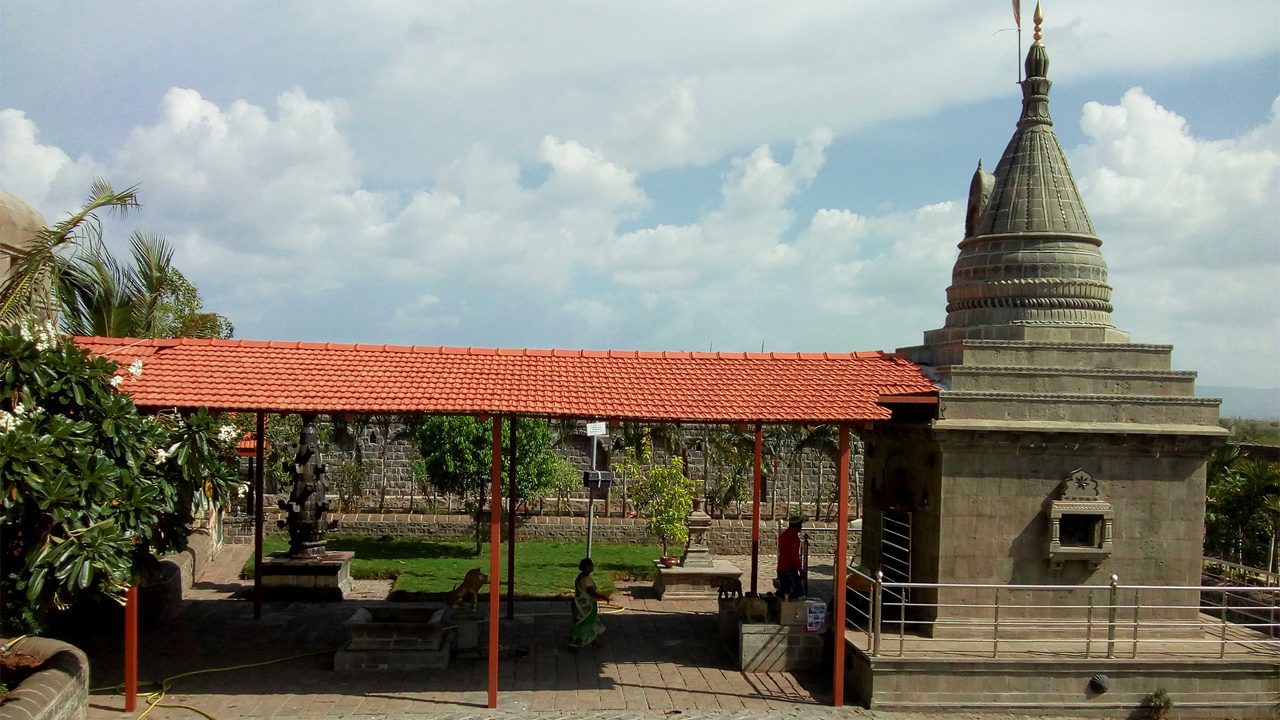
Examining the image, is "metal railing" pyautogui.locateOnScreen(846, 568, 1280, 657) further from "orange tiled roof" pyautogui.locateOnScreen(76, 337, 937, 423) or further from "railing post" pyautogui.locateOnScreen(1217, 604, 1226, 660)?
"orange tiled roof" pyautogui.locateOnScreen(76, 337, 937, 423)

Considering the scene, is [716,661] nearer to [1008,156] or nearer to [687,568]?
[687,568]

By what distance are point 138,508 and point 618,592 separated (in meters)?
9.51

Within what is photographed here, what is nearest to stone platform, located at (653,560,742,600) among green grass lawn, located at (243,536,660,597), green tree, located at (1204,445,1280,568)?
green grass lawn, located at (243,536,660,597)

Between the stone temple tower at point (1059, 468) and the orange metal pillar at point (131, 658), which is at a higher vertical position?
the stone temple tower at point (1059, 468)

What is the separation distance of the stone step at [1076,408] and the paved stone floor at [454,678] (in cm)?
368

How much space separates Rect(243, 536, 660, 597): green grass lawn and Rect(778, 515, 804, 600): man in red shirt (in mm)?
4799

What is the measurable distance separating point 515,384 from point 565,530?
42.2 ft

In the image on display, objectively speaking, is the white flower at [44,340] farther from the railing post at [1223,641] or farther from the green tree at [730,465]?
the green tree at [730,465]

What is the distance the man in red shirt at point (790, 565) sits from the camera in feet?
40.8

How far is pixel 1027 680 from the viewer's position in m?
10.8

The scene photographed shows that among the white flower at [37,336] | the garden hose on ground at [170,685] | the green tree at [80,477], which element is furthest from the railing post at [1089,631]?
the white flower at [37,336]

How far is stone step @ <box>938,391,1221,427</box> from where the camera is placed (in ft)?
38.1

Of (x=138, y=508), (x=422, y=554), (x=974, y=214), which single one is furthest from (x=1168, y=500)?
(x=422, y=554)

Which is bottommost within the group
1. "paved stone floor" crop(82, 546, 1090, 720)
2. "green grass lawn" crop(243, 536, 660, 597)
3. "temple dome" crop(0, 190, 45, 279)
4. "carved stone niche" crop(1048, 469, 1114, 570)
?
"green grass lawn" crop(243, 536, 660, 597)
